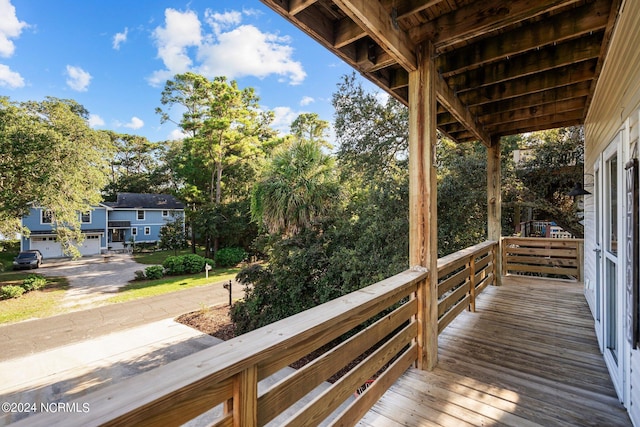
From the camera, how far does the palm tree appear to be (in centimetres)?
722

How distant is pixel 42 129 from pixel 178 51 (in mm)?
11043

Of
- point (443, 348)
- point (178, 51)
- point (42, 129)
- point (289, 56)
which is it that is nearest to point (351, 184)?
point (443, 348)

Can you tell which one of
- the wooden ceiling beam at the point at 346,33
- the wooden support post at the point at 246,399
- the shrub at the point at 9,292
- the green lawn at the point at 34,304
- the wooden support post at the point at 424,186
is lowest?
the green lawn at the point at 34,304

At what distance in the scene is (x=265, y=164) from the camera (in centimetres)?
812

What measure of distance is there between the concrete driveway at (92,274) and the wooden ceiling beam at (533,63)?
12.6m

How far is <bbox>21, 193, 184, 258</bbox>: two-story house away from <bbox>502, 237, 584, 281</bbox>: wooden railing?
20.4 m

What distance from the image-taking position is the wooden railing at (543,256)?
17.9ft

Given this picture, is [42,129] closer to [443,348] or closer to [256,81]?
[256,81]

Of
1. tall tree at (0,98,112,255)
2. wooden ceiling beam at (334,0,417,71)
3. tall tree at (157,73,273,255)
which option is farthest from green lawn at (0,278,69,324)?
wooden ceiling beam at (334,0,417,71)

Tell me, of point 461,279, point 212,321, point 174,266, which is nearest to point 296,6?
point 461,279

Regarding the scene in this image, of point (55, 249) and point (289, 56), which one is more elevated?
point (289, 56)

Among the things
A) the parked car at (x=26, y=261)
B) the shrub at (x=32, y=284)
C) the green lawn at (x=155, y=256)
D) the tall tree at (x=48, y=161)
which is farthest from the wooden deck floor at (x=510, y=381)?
the parked car at (x=26, y=261)

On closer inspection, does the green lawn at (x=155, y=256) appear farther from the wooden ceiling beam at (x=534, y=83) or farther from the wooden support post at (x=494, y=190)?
the wooden ceiling beam at (x=534, y=83)

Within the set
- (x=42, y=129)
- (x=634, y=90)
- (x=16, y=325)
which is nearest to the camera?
(x=634, y=90)
